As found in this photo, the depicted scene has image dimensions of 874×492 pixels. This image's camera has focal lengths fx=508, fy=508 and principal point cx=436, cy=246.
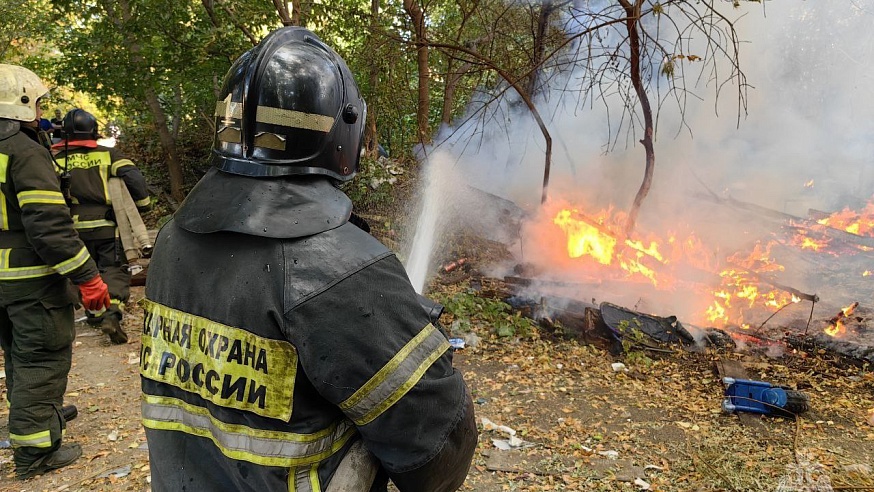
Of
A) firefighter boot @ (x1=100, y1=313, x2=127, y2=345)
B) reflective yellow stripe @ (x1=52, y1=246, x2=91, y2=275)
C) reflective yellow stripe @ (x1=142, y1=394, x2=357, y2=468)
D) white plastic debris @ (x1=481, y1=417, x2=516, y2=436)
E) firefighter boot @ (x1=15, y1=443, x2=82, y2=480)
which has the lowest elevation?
firefighter boot @ (x1=15, y1=443, x2=82, y2=480)

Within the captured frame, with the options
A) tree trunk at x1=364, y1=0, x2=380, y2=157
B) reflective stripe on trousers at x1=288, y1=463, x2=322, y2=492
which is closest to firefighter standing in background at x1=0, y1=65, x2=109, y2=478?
reflective stripe on trousers at x1=288, y1=463, x2=322, y2=492

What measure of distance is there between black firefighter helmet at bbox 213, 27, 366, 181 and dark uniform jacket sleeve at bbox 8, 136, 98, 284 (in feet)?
8.52

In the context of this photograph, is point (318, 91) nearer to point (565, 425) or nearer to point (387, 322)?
point (387, 322)

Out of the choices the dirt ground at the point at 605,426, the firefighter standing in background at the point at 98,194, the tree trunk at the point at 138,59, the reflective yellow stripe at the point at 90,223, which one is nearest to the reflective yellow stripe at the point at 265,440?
the dirt ground at the point at 605,426

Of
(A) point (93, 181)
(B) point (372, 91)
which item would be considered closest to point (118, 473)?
(A) point (93, 181)

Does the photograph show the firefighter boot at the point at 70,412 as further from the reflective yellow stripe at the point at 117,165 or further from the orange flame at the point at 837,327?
the orange flame at the point at 837,327

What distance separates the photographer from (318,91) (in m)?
1.33

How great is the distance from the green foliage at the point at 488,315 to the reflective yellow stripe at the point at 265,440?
4750mm

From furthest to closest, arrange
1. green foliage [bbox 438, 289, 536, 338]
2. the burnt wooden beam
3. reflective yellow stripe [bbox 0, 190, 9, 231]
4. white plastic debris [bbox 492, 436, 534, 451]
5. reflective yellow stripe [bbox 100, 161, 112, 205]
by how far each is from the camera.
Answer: the burnt wooden beam
green foliage [bbox 438, 289, 536, 338]
reflective yellow stripe [bbox 100, 161, 112, 205]
white plastic debris [bbox 492, 436, 534, 451]
reflective yellow stripe [bbox 0, 190, 9, 231]

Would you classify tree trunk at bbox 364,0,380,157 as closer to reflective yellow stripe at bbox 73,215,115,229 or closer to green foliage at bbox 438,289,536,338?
green foliage at bbox 438,289,536,338

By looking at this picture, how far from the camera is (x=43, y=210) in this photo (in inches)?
126

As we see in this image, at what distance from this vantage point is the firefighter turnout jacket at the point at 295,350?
1133 millimetres

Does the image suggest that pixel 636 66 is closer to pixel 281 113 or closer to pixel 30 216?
pixel 281 113

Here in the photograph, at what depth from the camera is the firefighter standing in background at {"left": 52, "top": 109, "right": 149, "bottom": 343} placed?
4.88 metres
